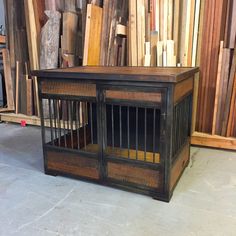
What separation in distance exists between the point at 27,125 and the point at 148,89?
2.47 m

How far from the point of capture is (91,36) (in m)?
2.86

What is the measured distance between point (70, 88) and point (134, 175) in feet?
2.52

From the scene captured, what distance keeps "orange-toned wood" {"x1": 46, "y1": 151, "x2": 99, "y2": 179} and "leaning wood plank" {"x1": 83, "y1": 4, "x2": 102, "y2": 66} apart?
4.04 feet

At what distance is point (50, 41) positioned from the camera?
3197 millimetres

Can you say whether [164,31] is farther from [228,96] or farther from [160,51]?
[228,96]

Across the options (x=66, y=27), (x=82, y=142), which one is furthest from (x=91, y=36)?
(x=82, y=142)

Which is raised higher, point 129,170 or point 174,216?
point 129,170

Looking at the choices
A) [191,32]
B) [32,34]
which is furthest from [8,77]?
[191,32]

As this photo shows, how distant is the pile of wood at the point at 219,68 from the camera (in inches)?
98.3

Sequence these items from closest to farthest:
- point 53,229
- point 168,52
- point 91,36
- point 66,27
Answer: point 53,229
point 168,52
point 91,36
point 66,27

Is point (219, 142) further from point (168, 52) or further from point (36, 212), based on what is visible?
point (36, 212)

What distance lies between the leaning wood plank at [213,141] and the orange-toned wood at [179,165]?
0.54 meters

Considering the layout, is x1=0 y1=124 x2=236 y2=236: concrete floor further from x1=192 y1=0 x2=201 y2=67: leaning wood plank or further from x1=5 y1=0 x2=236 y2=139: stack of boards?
x1=192 y1=0 x2=201 y2=67: leaning wood plank

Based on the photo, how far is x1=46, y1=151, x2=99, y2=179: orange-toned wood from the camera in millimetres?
1981
